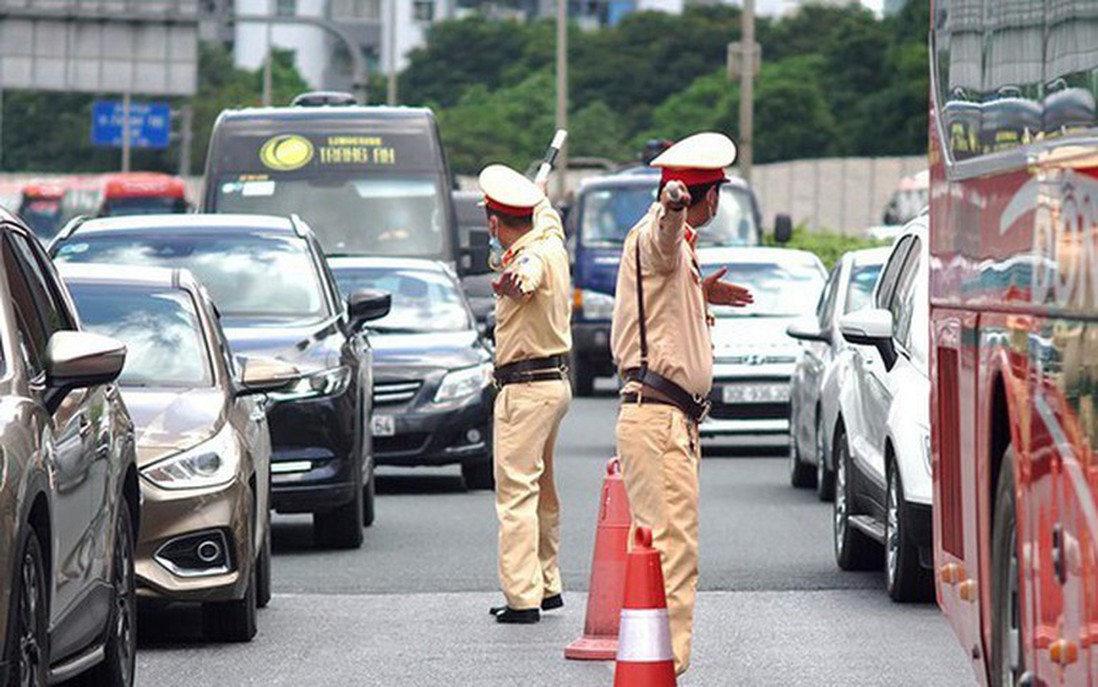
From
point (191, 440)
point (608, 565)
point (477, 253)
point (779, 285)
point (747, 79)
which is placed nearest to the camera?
point (608, 565)

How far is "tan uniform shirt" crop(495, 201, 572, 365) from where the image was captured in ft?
44.1

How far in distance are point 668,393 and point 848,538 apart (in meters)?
4.67

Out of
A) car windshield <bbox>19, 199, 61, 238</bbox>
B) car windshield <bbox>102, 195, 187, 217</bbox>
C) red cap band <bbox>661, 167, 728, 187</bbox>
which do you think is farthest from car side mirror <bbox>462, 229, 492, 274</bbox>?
car windshield <bbox>19, 199, 61, 238</bbox>

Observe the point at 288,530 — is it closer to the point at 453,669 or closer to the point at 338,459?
the point at 338,459

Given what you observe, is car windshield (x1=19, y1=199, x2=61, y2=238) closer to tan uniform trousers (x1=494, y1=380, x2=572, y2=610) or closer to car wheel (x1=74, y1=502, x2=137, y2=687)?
tan uniform trousers (x1=494, y1=380, x2=572, y2=610)

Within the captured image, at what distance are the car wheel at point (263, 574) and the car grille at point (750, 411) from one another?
35.1ft

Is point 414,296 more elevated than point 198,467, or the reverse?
point 414,296

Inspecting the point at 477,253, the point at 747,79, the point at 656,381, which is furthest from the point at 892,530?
the point at 747,79

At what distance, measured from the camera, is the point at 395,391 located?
21.4 metres

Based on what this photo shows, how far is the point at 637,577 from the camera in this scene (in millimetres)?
9523

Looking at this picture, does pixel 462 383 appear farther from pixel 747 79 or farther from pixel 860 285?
pixel 747 79

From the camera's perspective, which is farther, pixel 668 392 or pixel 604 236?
pixel 604 236

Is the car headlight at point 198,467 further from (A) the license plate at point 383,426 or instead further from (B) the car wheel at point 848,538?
(A) the license plate at point 383,426

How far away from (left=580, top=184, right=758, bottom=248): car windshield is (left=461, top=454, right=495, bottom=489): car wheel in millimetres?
13725
